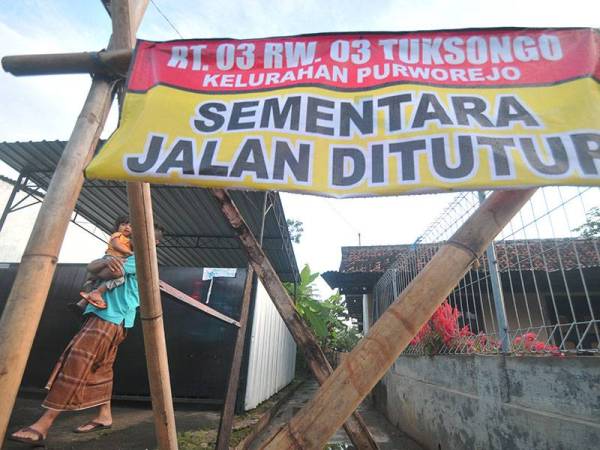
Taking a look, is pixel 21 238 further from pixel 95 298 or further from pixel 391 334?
pixel 391 334

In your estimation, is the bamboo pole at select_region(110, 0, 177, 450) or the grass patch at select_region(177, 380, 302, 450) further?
the grass patch at select_region(177, 380, 302, 450)

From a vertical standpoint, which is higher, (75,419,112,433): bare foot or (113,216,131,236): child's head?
(113,216,131,236): child's head

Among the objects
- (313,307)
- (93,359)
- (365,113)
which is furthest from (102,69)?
(313,307)

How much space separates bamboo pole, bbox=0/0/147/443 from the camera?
1230mm

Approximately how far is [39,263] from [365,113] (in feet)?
4.87

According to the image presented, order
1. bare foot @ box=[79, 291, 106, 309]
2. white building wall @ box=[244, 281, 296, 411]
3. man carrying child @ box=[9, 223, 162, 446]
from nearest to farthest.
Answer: man carrying child @ box=[9, 223, 162, 446] → bare foot @ box=[79, 291, 106, 309] → white building wall @ box=[244, 281, 296, 411]

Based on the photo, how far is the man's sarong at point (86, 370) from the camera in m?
2.51

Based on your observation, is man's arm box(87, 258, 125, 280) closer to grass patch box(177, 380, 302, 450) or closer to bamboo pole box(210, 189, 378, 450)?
bamboo pole box(210, 189, 378, 450)

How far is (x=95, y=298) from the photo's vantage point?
2744 mm

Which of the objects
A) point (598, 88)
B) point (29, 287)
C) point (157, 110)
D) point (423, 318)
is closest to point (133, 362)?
point (29, 287)

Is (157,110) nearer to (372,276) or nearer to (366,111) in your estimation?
(366,111)

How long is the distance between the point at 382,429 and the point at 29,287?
528 centimetres

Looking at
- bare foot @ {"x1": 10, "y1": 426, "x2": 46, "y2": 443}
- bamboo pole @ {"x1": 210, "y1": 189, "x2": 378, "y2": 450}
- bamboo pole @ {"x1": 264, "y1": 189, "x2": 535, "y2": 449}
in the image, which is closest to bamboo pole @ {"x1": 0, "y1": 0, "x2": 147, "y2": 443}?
bamboo pole @ {"x1": 210, "y1": 189, "x2": 378, "y2": 450}

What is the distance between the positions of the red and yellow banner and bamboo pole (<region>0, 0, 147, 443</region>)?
0.21 metres
